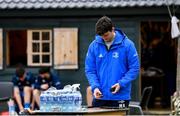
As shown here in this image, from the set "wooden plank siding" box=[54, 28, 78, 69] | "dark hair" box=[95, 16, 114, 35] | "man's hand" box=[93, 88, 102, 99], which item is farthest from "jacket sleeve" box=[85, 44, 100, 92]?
"wooden plank siding" box=[54, 28, 78, 69]

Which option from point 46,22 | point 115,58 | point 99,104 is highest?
point 46,22

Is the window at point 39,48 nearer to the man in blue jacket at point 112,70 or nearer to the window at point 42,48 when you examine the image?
the window at point 42,48

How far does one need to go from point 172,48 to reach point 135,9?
3310 millimetres

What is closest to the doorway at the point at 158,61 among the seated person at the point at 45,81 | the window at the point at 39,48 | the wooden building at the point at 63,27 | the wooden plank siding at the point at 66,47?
the wooden building at the point at 63,27

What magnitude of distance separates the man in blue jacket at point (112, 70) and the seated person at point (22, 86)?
276 inches

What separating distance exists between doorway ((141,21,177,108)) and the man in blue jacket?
350 inches

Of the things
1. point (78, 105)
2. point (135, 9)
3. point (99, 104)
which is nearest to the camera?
point (78, 105)

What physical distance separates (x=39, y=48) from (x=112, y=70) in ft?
25.8

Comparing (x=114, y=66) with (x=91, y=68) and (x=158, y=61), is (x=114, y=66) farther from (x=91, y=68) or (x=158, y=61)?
(x=158, y=61)

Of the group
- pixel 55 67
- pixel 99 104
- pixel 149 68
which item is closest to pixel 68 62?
pixel 55 67

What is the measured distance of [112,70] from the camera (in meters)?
7.35

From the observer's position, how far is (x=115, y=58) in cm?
734

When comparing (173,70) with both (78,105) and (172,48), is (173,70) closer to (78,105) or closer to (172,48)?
(172,48)

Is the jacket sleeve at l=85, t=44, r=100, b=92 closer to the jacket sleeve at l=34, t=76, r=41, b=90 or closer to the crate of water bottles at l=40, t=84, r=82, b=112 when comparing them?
the crate of water bottles at l=40, t=84, r=82, b=112
